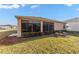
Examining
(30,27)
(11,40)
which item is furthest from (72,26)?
(11,40)

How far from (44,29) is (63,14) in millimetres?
653

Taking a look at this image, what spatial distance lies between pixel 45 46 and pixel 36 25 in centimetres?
62

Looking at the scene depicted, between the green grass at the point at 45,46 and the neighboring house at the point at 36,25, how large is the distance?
22 centimetres

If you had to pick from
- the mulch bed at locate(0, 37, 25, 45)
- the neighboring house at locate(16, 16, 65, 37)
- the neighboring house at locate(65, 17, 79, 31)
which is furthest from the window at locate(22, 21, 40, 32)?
the neighboring house at locate(65, 17, 79, 31)

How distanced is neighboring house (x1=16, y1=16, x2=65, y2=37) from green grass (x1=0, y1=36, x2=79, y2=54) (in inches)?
8.8

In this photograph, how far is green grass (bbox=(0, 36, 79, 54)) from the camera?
20.8ft

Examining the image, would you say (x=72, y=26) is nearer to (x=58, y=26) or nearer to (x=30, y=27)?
(x=58, y=26)

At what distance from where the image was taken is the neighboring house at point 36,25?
6.40 metres

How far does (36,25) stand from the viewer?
646 cm

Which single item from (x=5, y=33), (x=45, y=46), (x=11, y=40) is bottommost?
(x=45, y=46)

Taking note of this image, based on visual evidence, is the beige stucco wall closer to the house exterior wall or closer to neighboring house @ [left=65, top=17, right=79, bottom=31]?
the house exterior wall

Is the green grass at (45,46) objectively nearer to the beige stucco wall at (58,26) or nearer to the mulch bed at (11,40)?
the mulch bed at (11,40)

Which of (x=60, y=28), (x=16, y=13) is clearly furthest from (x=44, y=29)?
(x=16, y=13)

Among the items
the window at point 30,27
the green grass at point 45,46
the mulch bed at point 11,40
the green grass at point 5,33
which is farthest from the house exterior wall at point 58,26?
the green grass at point 5,33
